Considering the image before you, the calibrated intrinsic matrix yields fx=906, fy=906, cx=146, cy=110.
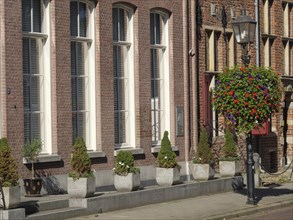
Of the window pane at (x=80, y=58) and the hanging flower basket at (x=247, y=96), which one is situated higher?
the window pane at (x=80, y=58)

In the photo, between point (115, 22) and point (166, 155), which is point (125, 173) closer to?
point (166, 155)

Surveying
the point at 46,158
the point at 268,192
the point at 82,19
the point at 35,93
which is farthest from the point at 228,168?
the point at 35,93

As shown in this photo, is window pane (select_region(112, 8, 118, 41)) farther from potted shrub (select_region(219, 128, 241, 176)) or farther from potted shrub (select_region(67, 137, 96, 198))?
potted shrub (select_region(67, 137, 96, 198))

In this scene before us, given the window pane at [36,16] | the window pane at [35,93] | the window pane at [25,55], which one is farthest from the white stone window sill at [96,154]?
the window pane at [36,16]

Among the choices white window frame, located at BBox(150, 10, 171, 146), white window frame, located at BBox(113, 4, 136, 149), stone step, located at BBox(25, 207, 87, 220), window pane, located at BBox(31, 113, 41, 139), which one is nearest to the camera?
stone step, located at BBox(25, 207, 87, 220)

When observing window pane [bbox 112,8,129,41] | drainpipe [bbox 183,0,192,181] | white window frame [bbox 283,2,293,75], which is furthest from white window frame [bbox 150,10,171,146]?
white window frame [bbox 283,2,293,75]

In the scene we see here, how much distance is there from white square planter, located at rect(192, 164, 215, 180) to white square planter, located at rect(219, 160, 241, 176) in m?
1.20

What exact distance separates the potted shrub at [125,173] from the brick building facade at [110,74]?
1460mm

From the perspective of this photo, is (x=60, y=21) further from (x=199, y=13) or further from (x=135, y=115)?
(x=199, y=13)

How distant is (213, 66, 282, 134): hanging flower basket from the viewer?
21516mm

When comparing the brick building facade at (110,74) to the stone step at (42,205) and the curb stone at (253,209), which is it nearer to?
the stone step at (42,205)

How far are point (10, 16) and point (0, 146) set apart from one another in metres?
3.58

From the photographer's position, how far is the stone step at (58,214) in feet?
58.7

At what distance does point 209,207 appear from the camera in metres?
21.2
